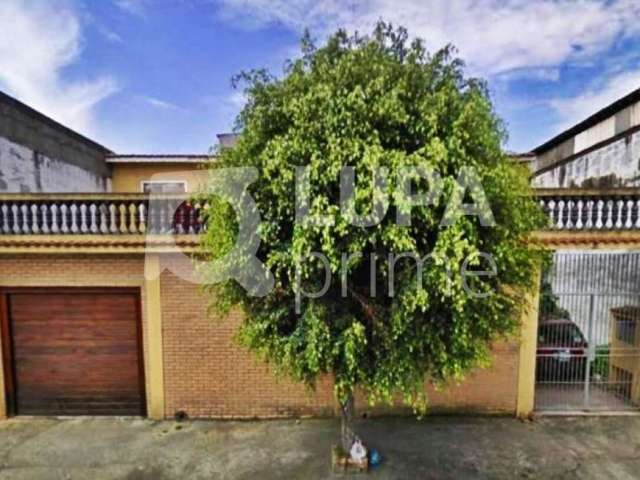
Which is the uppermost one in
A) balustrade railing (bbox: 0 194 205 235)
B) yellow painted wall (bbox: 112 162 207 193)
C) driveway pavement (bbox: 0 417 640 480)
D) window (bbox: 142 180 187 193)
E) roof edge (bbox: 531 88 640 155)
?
roof edge (bbox: 531 88 640 155)

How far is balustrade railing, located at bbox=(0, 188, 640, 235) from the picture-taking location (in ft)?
17.0

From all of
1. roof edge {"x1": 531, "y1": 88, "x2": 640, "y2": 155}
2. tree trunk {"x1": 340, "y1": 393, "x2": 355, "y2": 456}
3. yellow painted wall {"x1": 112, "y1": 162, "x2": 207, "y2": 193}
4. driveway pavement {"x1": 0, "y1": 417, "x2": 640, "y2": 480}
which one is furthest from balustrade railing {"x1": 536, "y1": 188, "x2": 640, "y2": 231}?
yellow painted wall {"x1": 112, "y1": 162, "x2": 207, "y2": 193}

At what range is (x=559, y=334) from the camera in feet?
19.7

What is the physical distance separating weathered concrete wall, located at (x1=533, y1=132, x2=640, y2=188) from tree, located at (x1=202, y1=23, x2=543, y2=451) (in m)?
3.99

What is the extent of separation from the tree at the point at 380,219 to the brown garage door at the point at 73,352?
10.5ft

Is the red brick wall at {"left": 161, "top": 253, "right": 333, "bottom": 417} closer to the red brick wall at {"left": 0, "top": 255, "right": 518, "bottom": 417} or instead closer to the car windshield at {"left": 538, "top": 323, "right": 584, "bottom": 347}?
the red brick wall at {"left": 0, "top": 255, "right": 518, "bottom": 417}

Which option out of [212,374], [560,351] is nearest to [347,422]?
[212,374]

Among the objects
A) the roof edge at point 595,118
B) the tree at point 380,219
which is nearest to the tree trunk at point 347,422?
the tree at point 380,219

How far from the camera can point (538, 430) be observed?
17.7 ft

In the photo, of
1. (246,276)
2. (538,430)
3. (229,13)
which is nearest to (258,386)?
(246,276)

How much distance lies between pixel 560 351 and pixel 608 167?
494 cm

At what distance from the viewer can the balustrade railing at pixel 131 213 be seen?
5184mm

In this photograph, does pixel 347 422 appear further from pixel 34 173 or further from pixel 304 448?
pixel 34 173

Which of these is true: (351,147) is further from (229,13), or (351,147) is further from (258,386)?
(229,13)
